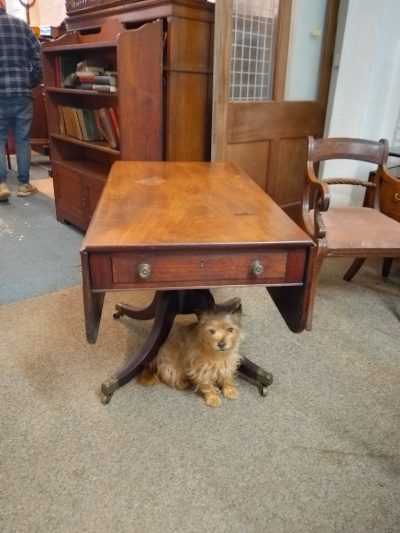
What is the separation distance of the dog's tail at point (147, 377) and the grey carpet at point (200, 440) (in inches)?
1.6

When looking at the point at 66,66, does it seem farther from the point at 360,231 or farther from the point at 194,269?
the point at 194,269

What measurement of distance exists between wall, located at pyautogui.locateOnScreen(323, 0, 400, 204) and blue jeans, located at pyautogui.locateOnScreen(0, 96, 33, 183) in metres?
2.60

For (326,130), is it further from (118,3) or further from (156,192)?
(156,192)

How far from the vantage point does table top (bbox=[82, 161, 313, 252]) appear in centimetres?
111

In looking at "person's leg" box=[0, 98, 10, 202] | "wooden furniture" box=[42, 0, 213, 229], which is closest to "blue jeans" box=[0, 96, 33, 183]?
"person's leg" box=[0, 98, 10, 202]

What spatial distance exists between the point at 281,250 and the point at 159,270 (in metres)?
0.33

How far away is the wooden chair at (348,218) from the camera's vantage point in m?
1.91

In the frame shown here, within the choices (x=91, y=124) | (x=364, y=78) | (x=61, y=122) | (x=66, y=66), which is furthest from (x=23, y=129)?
(x=364, y=78)

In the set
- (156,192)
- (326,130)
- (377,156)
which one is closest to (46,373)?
(156,192)

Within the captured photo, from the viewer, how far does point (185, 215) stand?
128 centimetres

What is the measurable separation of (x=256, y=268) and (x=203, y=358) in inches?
19.5

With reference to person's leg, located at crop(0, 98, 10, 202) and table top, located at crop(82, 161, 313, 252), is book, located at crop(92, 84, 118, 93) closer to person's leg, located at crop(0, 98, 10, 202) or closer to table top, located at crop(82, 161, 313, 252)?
table top, located at crop(82, 161, 313, 252)

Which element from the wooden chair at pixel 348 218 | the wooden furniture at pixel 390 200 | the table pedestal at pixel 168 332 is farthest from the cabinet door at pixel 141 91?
the wooden furniture at pixel 390 200

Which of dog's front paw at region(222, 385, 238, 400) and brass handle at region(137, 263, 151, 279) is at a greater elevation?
brass handle at region(137, 263, 151, 279)
